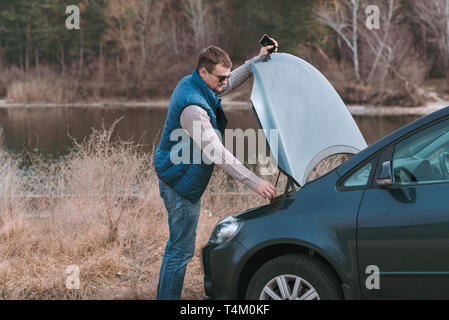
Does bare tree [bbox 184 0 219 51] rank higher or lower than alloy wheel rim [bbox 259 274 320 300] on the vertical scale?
higher

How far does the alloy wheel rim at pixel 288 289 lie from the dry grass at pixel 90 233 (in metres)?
1.62

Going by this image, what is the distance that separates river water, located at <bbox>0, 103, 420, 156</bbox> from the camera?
24.5 meters

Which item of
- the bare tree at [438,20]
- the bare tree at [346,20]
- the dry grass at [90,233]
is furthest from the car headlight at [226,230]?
the bare tree at [438,20]

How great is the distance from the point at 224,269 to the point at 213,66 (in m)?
1.37

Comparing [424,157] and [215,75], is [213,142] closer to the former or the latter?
[215,75]

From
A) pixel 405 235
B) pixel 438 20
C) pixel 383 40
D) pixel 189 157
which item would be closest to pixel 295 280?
pixel 405 235

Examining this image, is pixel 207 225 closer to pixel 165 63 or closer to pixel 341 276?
pixel 341 276

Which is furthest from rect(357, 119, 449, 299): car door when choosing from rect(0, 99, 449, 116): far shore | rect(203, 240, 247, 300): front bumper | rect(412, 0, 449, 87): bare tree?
rect(412, 0, 449, 87): bare tree

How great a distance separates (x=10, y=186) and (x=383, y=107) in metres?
34.4

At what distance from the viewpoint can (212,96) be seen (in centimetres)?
442

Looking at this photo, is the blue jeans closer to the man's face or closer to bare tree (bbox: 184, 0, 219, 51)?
the man's face

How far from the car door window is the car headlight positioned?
1023 mm

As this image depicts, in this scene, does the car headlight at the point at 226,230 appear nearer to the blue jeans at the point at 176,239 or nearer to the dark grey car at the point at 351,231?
the dark grey car at the point at 351,231

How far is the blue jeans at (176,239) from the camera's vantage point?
14.6ft
